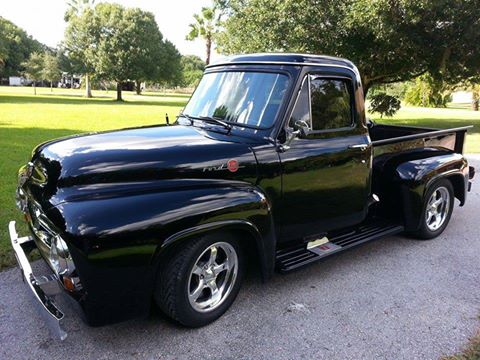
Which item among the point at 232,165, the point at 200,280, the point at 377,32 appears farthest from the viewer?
the point at 377,32

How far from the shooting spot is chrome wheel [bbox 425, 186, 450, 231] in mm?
5145

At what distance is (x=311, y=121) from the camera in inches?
151

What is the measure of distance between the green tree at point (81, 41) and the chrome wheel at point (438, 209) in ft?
139

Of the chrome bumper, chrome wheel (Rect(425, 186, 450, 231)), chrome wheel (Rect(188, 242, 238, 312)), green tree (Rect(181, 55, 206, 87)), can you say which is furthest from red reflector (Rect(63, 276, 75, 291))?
green tree (Rect(181, 55, 206, 87))

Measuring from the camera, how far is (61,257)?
2.73 meters

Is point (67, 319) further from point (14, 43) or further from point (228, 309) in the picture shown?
point (14, 43)

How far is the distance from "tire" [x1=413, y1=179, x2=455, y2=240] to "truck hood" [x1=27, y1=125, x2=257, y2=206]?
2.59 metres

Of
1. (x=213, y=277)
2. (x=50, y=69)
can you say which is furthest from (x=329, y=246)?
(x=50, y=69)

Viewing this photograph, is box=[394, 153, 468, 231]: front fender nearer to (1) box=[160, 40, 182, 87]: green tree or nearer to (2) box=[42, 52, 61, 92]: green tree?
(1) box=[160, 40, 182, 87]: green tree

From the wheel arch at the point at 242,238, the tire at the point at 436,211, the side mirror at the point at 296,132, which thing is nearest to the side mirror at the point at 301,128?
the side mirror at the point at 296,132

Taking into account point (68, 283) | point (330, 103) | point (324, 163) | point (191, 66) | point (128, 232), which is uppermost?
point (191, 66)

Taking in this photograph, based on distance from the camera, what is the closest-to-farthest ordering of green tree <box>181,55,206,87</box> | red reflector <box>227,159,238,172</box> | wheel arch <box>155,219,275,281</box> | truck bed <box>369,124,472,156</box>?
wheel arch <box>155,219,275,281</box>
red reflector <box>227,159,238,172</box>
truck bed <box>369,124,472,156</box>
green tree <box>181,55,206,87</box>

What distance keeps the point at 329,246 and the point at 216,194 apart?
1540 mm

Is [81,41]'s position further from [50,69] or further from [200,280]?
[200,280]
